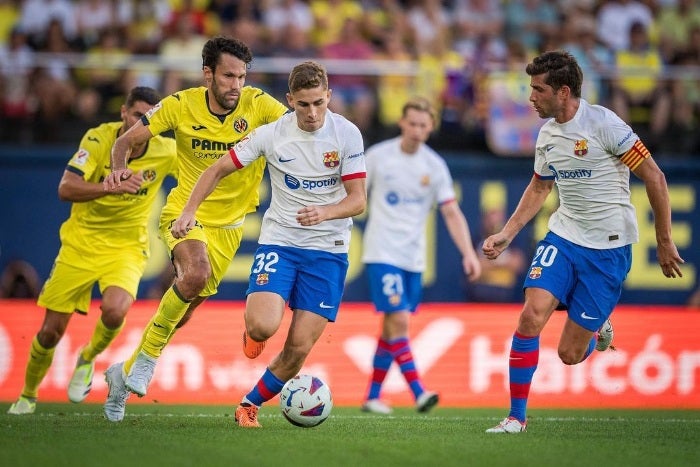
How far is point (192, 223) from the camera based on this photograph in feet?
27.4

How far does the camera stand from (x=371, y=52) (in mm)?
16859

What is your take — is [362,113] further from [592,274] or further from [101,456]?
[101,456]

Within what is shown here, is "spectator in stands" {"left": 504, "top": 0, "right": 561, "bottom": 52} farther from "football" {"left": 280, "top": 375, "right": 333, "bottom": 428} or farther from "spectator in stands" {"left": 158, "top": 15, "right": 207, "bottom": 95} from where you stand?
"football" {"left": 280, "top": 375, "right": 333, "bottom": 428}

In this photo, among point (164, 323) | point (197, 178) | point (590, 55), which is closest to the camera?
point (164, 323)

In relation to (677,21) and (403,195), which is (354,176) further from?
(677,21)

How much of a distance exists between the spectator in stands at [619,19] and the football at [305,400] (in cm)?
1110

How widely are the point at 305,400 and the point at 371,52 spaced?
363 inches

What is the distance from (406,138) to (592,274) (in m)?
4.15

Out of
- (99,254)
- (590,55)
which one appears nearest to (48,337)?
(99,254)

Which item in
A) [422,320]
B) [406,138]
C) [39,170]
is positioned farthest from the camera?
[39,170]

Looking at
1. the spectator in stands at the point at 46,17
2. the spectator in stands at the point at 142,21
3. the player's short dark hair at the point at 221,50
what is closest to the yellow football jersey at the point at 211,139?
the player's short dark hair at the point at 221,50

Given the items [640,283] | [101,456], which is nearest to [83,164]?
[101,456]

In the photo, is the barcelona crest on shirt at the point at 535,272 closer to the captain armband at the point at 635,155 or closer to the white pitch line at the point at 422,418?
the captain armband at the point at 635,155

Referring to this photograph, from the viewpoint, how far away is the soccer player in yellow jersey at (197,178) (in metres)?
8.94
